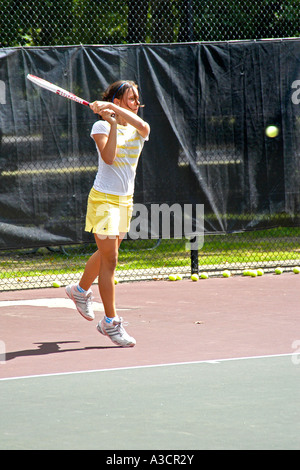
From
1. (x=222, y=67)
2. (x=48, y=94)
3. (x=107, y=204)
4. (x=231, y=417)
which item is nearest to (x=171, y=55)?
(x=222, y=67)

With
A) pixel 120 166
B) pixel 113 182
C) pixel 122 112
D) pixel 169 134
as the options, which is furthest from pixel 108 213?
pixel 169 134

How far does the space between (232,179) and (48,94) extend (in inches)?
81.9

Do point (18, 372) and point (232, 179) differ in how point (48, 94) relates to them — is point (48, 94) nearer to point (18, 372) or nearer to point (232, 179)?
point (232, 179)

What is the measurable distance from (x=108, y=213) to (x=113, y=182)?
21 centimetres

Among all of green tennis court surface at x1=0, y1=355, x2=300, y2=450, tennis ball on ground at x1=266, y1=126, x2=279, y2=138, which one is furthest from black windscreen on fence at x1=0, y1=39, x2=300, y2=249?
green tennis court surface at x1=0, y1=355, x2=300, y2=450

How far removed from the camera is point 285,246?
11.1 m

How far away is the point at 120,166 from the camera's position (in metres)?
5.61

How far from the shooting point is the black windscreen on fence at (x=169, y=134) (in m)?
7.93

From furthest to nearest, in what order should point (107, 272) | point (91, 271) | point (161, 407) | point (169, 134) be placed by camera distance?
point (169, 134)
point (91, 271)
point (107, 272)
point (161, 407)

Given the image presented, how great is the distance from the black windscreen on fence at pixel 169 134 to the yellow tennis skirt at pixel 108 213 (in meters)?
2.36

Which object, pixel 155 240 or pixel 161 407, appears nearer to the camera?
pixel 161 407

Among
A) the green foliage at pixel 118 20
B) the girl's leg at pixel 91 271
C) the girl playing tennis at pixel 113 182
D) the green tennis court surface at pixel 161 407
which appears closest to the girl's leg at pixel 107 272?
the girl playing tennis at pixel 113 182

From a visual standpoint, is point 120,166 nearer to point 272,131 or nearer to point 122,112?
point 122,112

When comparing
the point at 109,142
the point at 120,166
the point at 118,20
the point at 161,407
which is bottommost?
the point at 161,407
